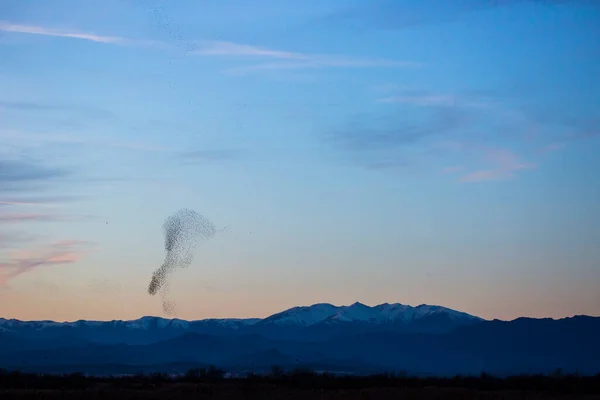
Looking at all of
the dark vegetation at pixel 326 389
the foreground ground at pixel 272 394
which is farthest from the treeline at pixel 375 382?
the foreground ground at pixel 272 394

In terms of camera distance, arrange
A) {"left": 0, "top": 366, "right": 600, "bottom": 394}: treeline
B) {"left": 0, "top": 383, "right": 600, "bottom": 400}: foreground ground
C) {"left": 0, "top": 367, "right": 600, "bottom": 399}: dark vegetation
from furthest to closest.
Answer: {"left": 0, "top": 366, "right": 600, "bottom": 394}: treeline, {"left": 0, "top": 367, "right": 600, "bottom": 399}: dark vegetation, {"left": 0, "top": 383, "right": 600, "bottom": 400}: foreground ground

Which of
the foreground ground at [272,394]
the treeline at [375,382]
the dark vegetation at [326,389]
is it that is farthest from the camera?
the treeline at [375,382]

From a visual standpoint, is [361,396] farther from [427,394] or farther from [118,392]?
[118,392]

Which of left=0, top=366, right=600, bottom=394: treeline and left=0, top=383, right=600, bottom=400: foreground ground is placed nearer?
left=0, top=383, right=600, bottom=400: foreground ground

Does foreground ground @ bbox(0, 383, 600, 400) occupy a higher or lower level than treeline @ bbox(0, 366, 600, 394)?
lower

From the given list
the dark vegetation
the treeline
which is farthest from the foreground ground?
the treeline

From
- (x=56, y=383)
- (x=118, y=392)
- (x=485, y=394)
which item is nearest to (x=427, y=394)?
(x=485, y=394)

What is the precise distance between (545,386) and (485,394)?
10176 millimetres

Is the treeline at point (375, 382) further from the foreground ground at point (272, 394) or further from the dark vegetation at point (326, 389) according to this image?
the foreground ground at point (272, 394)

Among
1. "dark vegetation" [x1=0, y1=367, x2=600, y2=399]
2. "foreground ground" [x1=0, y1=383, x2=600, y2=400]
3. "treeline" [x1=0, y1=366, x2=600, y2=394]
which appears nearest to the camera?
"foreground ground" [x1=0, y1=383, x2=600, y2=400]

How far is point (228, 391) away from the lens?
225 ft

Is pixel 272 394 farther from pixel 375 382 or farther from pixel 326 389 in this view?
pixel 375 382

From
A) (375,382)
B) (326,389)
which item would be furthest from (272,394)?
(375,382)

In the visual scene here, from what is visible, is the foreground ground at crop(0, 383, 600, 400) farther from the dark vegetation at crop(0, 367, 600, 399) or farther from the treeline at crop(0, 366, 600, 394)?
the treeline at crop(0, 366, 600, 394)
